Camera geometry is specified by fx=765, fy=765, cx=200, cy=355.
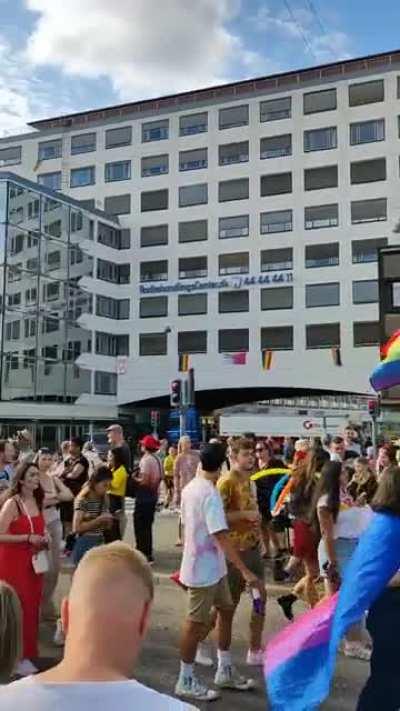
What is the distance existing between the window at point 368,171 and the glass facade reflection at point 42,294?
17.2m

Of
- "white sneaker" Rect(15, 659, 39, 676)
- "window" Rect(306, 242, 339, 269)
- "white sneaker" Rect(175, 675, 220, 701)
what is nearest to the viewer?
"white sneaker" Rect(175, 675, 220, 701)

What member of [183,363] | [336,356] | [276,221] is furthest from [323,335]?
[183,363]

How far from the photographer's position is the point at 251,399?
56.8 m

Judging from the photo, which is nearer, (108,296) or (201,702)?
(201,702)

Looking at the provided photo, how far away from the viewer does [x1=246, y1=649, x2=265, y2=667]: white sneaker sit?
5.90 metres

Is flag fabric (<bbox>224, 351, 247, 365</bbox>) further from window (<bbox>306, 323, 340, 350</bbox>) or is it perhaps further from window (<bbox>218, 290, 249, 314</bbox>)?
window (<bbox>306, 323, 340, 350</bbox>)

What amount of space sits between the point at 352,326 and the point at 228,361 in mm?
8195

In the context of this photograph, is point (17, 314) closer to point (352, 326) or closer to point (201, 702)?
point (352, 326)

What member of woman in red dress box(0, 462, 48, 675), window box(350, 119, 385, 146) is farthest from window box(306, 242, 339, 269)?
woman in red dress box(0, 462, 48, 675)

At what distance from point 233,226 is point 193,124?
25.7 ft

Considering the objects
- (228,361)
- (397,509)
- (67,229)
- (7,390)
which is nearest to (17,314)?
(7,390)

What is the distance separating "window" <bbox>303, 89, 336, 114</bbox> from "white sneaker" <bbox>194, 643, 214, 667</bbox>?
46435mm

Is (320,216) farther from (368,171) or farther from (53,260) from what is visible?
(53,260)

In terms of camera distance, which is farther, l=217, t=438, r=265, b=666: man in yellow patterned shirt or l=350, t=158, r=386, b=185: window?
l=350, t=158, r=386, b=185: window
